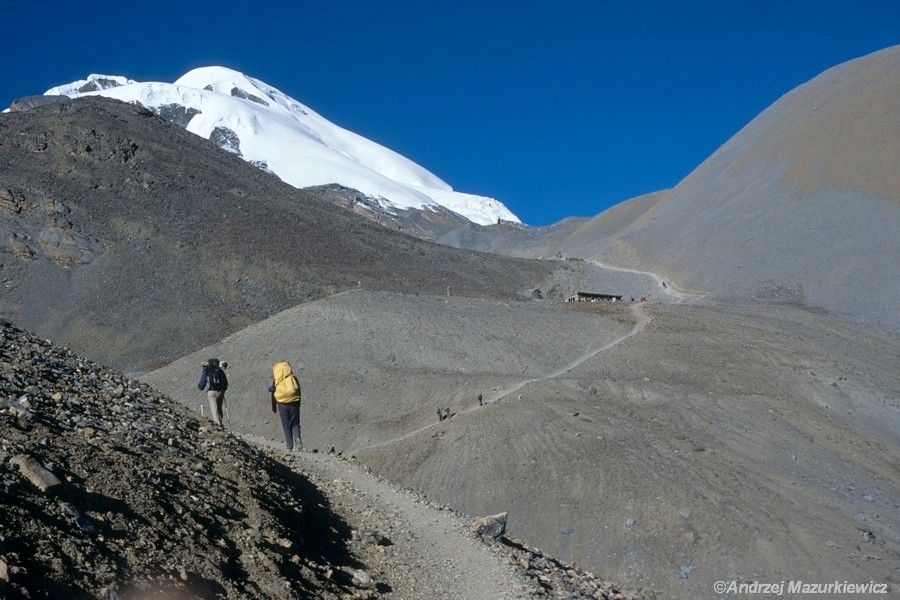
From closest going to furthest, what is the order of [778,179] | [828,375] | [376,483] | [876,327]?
[376,483]
[828,375]
[876,327]
[778,179]

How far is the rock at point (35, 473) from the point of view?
19.2 feet

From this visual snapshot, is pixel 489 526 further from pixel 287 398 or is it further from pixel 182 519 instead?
pixel 287 398

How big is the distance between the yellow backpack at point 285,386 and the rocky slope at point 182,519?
2329mm

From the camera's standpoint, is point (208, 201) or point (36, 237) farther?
point (208, 201)

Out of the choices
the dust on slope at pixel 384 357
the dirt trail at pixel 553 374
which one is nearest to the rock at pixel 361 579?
the dirt trail at pixel 553 374

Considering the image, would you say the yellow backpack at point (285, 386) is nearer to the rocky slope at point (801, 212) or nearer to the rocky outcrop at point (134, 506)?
the rocky outcrop at point (134, 506)

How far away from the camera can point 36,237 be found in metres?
A: 55.9

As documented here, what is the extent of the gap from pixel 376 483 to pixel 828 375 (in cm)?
2308

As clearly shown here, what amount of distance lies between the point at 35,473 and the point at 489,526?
541 cm

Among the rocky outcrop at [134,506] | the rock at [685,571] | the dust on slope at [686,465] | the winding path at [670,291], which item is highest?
the winding path at [670,291]

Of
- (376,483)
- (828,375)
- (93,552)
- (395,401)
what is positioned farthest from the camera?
(828,375)

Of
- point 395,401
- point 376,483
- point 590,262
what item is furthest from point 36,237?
point 376,483

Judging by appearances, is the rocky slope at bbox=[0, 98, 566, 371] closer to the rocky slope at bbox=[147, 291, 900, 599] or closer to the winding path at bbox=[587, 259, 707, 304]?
the winding path at bbox=[587, 259, 707, 304]

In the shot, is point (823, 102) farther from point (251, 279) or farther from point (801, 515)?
point (801, 515)
